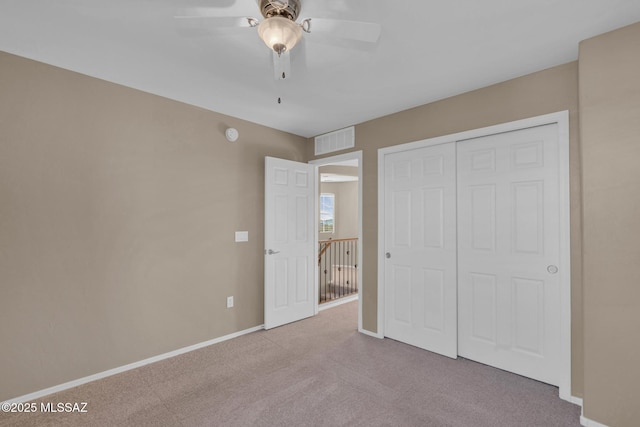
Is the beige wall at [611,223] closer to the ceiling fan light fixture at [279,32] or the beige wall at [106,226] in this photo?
the ceiling fan light fixture at [279,32]

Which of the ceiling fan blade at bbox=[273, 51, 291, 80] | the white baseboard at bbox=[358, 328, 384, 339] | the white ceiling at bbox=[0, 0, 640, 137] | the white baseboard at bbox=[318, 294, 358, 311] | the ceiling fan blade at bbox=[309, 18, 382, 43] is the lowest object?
the white baseboard at bbox=[318, 294, 358, 311]

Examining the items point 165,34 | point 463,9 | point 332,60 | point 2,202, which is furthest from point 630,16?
point 2,202

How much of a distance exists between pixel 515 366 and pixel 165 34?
12.3 feet

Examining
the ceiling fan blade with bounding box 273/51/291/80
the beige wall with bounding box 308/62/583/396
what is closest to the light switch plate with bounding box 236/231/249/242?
the beige wall with bounding box 308/62/583/396

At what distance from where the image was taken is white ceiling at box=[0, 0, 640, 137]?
1.67 m

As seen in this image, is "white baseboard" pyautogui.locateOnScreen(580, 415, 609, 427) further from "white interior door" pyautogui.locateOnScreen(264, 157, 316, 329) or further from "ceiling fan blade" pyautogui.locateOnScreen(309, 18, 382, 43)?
"white interior door" pyautogui.locateOnScreen(264, 157, 316, 329)

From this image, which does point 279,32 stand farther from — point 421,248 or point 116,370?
point 116,370

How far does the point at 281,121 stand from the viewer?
3.61 m

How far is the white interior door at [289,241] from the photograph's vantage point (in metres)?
3.63

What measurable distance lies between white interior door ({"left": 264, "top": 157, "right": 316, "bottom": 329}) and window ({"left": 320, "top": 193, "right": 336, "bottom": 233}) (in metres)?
5.52

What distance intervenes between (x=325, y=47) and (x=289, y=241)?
2437 mm

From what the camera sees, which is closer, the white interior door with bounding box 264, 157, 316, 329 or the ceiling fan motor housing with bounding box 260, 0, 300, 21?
the ceiling fan motor housing with bounding box 260, 0, 300, 21

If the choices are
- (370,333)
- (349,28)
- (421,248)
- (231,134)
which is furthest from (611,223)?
(231,134)

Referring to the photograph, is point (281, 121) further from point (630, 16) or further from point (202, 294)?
point (630, 16)
